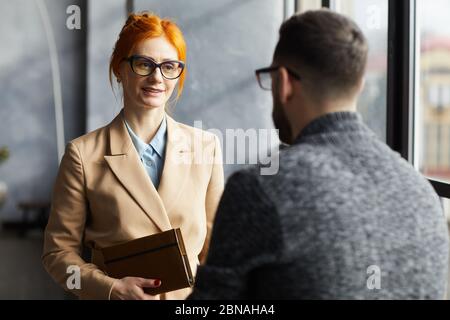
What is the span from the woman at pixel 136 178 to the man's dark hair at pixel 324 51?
2.28 feet

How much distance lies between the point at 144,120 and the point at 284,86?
2.51 feet

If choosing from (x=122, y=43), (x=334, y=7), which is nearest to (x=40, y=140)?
(x=334, y=7)

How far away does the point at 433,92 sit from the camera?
2.24m

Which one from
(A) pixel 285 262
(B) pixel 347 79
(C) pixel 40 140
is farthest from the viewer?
(C) pixel 40 140

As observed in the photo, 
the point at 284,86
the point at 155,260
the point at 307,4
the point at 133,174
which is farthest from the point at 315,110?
the point at 307,4

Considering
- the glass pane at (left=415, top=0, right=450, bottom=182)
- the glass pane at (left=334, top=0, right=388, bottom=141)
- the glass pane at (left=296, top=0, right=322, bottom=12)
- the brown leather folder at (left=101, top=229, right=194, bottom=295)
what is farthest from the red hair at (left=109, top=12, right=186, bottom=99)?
the glass pane at (left=296, top=0, right=322, bottom=12)

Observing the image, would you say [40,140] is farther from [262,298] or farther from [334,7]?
[262,298]

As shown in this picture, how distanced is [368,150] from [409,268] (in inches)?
7.0

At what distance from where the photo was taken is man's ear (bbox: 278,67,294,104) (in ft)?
3.21

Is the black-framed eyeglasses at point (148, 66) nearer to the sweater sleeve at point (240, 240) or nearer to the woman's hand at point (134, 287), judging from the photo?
the woman's hand at point (134, 287)

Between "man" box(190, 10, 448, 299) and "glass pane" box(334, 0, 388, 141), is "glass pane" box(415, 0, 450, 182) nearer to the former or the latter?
"glass pane" box(334, 0, 388, 141)

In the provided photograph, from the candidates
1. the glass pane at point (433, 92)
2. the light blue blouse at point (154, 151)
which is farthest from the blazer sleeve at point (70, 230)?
the glass pane at point (433, 92)

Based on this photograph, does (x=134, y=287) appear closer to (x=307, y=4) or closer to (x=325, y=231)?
(x=325, y=231)
